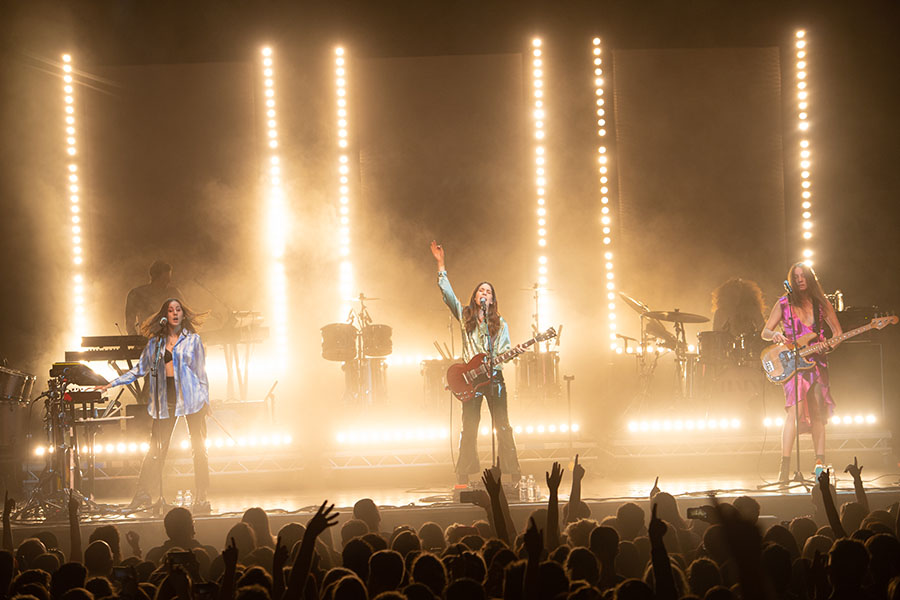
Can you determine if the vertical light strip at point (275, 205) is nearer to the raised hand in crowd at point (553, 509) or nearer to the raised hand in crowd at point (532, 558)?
the raised hand in crowd at point (553, 509)

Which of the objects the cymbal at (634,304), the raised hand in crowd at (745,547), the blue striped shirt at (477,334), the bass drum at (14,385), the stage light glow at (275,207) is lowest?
the raised hand in crowd at (745,547)

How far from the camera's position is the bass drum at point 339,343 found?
33.8ft

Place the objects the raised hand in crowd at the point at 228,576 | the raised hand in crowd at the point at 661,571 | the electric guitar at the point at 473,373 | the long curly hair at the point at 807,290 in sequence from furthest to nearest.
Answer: the electric guitar at the point at 473,373 < the long curly hair at the point at 807,290 < the raised hand in crowd at the point at 661,571 < the raised hand in crowd at the point at 228,576

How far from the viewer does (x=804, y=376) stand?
797 centimetres

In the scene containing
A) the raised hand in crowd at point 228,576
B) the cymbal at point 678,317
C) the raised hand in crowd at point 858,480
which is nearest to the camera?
the raised hand in crowd at point 228,576

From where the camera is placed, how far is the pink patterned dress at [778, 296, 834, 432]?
7.85 metres

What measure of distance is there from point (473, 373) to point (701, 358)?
3576 mm

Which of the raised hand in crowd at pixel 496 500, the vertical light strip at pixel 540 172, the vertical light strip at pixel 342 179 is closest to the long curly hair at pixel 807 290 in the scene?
the vertical light strip at pixel 540 172

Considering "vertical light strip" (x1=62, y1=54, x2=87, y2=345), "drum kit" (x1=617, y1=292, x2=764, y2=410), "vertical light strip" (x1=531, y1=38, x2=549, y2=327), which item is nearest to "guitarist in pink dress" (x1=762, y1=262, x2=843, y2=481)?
"drum kit" (x1=617, y1=292, x2=764, y2=410)

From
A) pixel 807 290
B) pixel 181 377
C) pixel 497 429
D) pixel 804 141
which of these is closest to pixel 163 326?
pixel 181 377

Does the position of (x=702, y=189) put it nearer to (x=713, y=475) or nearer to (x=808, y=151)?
(x=808, y=151)

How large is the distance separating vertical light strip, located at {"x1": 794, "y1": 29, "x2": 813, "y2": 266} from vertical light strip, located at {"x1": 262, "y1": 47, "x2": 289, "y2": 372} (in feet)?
21.5

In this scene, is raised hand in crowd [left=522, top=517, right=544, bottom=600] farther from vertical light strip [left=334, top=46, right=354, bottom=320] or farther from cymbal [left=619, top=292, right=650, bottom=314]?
vertical light strip [left=334, top=46, right=354, bottom=320]

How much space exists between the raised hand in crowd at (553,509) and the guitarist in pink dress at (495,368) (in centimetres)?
380
